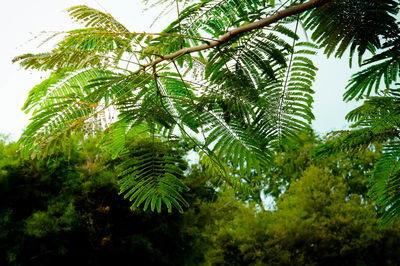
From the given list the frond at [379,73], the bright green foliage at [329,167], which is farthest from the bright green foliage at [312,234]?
the frond at [379,73]

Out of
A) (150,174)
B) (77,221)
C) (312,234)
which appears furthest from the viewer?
(312,234)

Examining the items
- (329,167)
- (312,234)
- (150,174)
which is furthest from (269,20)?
(329,167)

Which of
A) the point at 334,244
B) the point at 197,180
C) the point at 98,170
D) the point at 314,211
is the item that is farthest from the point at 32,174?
the point at 334,244

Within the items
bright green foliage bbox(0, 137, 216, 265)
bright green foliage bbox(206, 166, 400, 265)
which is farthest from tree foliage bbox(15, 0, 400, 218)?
bright green foliage bbox(206, 166, 400, 265)

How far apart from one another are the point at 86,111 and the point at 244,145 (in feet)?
1.55

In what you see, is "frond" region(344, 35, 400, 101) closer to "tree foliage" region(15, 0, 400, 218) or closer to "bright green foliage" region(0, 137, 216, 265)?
"tree foliage" region(15, 0, 400, 218)

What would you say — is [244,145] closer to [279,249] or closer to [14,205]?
[14,205]

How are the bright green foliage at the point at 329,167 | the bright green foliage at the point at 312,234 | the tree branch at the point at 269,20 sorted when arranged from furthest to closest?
1. the bright green foliage at the point at 329,167
2. the bright green foliage at the point at 312,234
3. the tree branch at the point at 269,20

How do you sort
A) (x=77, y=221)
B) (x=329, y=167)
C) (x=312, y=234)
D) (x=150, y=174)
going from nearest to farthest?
(x=150, y=174)
(x=77, y=221)
(x=312, y=234)
(x=329, y=167)

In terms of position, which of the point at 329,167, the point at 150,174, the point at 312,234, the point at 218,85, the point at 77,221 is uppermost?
the point at 329,167

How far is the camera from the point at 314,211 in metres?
9.61

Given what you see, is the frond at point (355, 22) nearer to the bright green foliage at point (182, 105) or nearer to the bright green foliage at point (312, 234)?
the bright green foliage at point (182, 105)

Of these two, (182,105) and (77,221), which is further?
(77,221)

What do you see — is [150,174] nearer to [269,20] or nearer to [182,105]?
[182,105]
